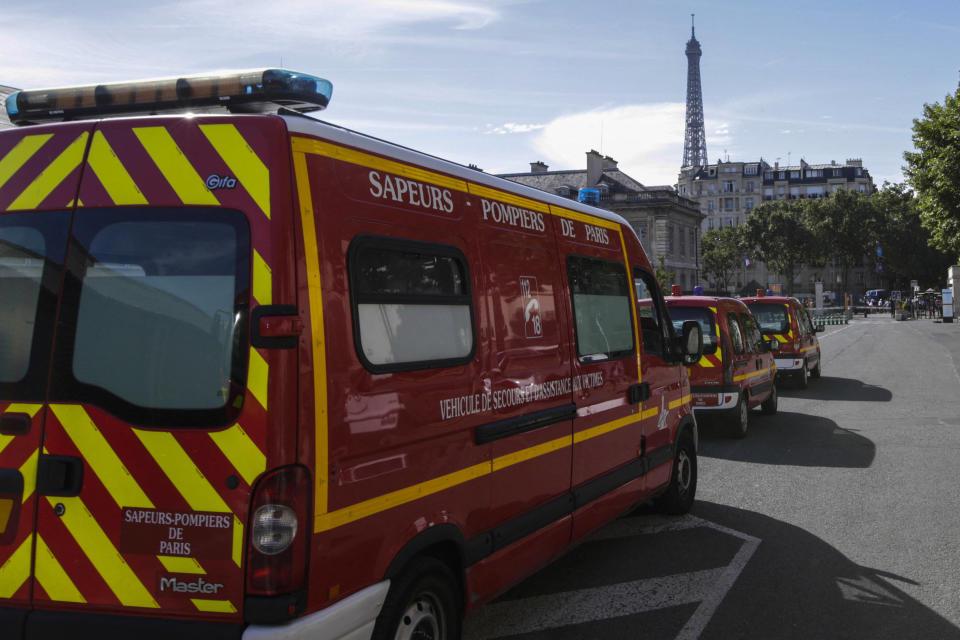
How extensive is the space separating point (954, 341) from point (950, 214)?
6927 mm

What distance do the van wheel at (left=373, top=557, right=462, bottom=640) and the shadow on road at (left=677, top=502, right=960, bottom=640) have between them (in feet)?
5.04

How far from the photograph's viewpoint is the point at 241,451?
2.90 m

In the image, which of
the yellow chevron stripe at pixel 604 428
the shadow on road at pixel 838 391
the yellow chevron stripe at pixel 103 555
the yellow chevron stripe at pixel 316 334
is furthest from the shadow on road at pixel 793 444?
the yellow chevron stripe at pixel 103 555

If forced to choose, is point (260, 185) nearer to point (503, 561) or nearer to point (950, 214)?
point (503, 561)

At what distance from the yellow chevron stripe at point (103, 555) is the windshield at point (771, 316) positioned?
15441 mm

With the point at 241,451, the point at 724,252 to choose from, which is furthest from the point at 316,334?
the point at 724,252

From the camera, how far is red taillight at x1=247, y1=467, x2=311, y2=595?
9.48 ft

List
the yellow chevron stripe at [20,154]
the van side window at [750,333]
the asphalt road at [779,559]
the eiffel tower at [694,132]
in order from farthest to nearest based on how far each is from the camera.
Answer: the eiffel tower at [694,132]
the van side window at [750,333]
the asphalt road at [779,559]
the yellow chevron stripe at [20,154]

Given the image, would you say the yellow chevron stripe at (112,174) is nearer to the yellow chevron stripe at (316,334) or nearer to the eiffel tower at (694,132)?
the yellow chevron stripe at (316,334)

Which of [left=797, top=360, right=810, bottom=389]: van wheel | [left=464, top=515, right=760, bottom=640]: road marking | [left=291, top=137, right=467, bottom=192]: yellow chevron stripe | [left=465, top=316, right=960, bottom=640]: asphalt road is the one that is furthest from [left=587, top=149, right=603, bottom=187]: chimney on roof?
[left=291, top=137, right=467, bottom=192]: yellow chevron stripe

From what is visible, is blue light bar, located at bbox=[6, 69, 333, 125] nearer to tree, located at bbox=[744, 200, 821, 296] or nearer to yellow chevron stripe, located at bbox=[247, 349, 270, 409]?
yellow chevron stripe, located at bbox=[247, 349, 270, 409]

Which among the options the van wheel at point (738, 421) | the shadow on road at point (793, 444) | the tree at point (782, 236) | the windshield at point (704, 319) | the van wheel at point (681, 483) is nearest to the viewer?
the van wheel at point (681, 483)

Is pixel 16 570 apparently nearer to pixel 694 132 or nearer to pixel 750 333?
pixel 750 333

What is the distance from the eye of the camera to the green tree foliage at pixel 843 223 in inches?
3952
